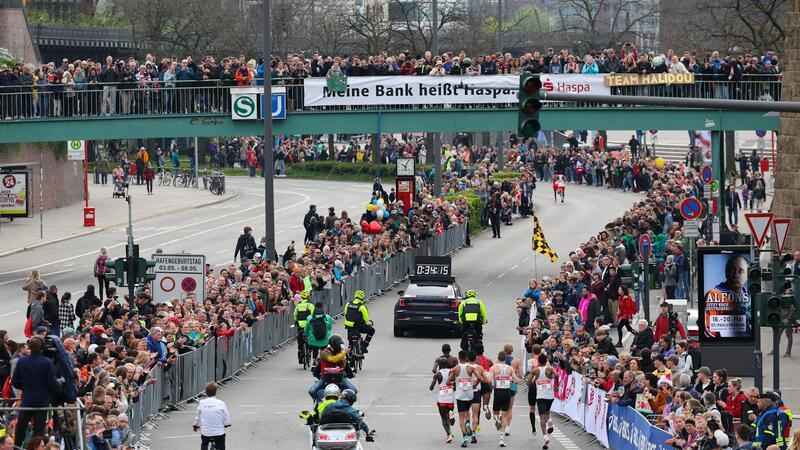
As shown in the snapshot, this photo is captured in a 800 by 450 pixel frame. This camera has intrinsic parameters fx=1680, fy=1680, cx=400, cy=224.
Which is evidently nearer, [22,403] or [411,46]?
[22,403]

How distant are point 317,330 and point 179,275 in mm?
3083

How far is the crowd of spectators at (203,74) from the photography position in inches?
1897

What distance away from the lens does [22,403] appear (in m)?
19.5

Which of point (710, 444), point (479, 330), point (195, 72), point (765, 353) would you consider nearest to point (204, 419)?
point (710, 444)

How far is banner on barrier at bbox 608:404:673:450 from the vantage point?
2148cm

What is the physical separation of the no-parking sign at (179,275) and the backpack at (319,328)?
2465mm

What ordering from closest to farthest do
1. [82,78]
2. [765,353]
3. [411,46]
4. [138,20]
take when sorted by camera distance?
[765,353] → [82,78] → [411,46] → [138,20]

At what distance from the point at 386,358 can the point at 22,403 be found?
1567cm

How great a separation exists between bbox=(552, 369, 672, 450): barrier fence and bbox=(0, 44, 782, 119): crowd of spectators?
69.8ft

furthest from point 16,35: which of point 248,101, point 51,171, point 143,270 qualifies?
point 143,270

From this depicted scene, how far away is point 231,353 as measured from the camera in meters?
31.5

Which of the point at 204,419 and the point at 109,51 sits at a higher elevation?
the point at 109,51

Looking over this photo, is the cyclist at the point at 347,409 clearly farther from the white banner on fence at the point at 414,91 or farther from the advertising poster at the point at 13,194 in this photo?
the advertising poster at the point at 13,194

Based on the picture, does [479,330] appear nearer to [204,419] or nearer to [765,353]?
[765,353]
